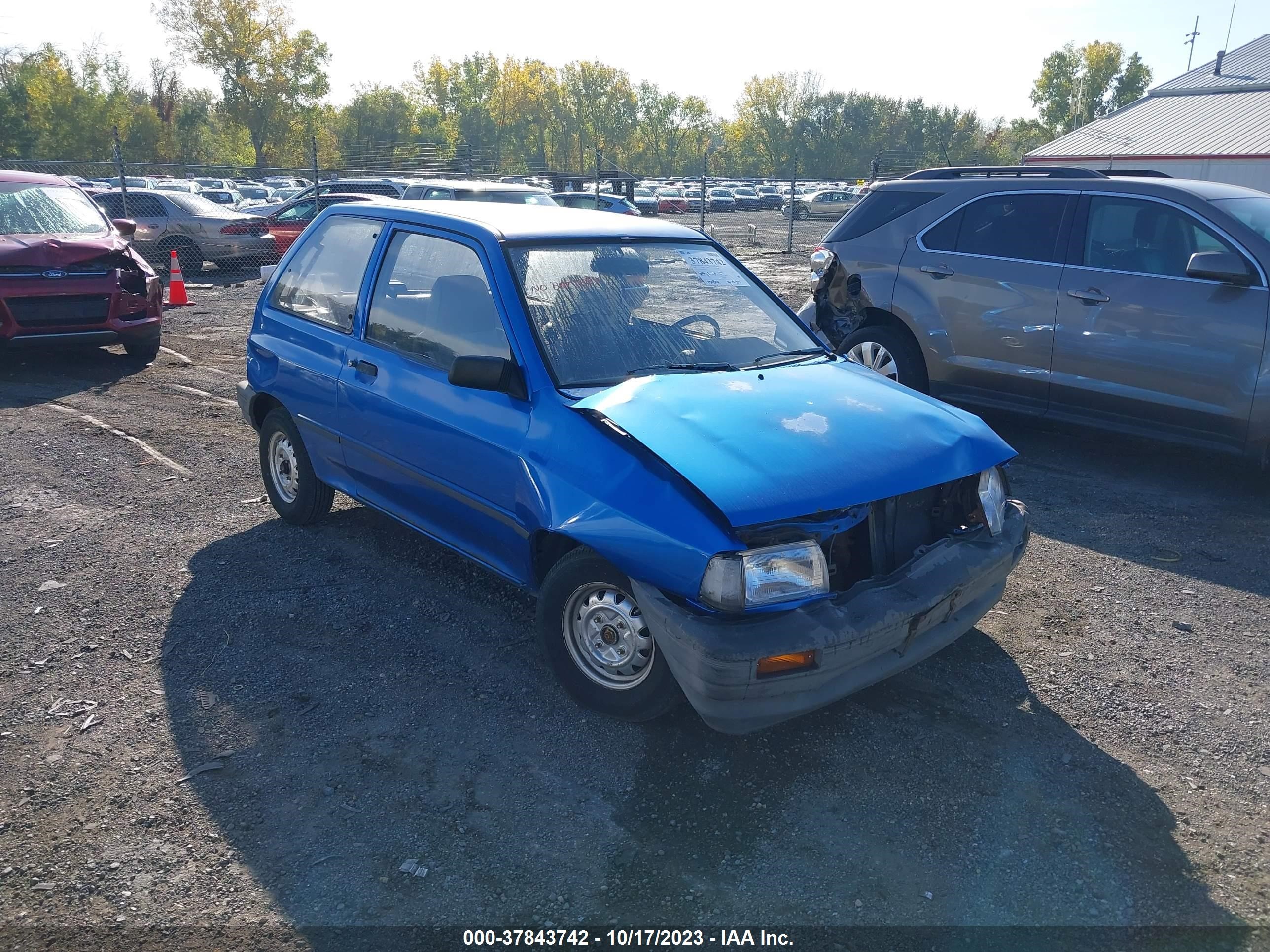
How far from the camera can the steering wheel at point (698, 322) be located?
4156 mm

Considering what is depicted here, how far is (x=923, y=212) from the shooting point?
7.26m

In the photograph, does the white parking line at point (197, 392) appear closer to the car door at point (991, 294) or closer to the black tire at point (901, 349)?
the black tire at point (901, 349)

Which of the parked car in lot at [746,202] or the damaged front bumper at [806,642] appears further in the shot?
the parked car in lot at [746,202]

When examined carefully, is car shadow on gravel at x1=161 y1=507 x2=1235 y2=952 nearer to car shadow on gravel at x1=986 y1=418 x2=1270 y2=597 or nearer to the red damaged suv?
car shadow on gravel at x1=986 y1=418 x2=1270 y2=597

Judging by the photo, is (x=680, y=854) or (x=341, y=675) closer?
(x=680, y=854)

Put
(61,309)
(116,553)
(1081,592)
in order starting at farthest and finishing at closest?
1. (61,309)
2. (116,553)
3. (1081,592)

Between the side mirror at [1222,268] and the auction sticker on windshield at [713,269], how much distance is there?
2973 mm

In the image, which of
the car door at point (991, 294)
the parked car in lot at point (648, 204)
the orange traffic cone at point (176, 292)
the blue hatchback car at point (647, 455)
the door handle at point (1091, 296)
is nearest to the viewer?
the blue hatchback car at point (647, 455)

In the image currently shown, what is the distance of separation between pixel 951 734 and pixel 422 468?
239 cm

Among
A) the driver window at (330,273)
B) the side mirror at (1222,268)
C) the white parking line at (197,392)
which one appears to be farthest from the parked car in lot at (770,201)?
the driver window at (330,273)

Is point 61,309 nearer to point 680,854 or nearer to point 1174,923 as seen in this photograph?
point 680,854

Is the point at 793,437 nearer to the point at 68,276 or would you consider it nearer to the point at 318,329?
the point at 318,329

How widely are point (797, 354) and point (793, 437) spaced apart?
1068 millimetres

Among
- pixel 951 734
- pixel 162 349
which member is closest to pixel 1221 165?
pixel 162 349
